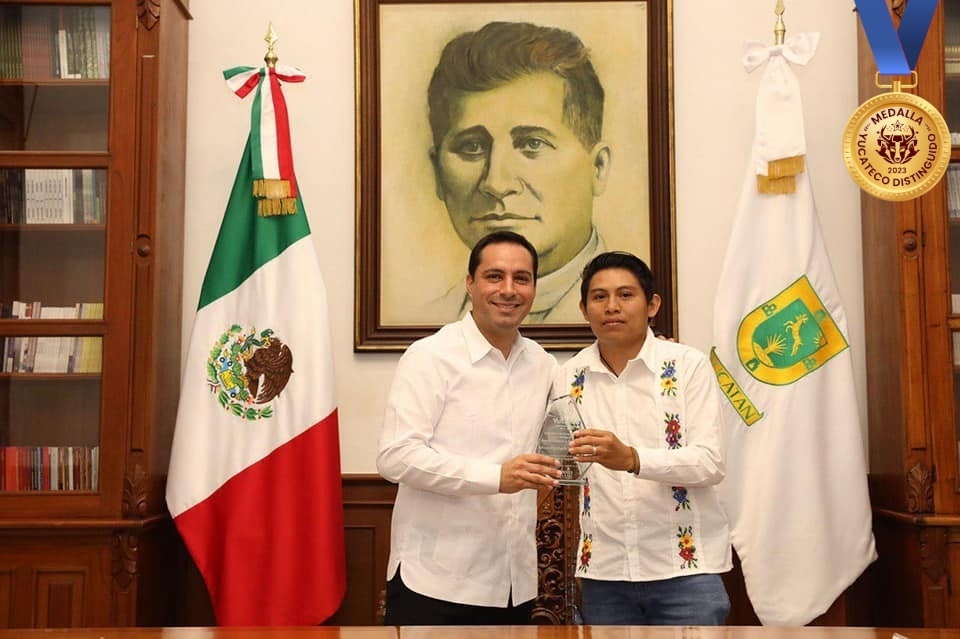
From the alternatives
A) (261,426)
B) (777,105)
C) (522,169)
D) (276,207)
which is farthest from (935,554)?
(276,207)

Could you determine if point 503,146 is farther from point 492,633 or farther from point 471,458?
point 492,633

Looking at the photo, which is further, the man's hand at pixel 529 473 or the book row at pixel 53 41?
the book row at pixel 53 41

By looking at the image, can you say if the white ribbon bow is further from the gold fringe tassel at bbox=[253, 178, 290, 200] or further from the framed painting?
the gold fringe tassel at bbox=[253, 178, 290, 200]

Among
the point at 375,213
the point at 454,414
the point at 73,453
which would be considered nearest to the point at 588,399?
the point at 454,414

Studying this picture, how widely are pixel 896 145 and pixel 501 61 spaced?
1.73 metres

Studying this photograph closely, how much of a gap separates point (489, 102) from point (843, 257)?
4.72 ft

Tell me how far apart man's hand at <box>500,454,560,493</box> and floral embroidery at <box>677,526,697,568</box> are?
1.16 ft

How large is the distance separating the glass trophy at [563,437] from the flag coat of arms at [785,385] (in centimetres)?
119

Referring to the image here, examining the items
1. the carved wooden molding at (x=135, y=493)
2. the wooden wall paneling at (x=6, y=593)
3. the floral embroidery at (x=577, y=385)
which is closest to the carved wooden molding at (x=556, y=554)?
the floral embroidery at (x=577, y=385)

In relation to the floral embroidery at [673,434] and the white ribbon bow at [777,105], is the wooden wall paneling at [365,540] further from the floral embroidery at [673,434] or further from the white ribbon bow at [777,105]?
the white ribbon bow at [777,105]

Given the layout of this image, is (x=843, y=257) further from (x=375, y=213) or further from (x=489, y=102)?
(x=375, y=213)

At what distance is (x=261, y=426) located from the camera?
135 inches

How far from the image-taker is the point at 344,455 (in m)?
3.71

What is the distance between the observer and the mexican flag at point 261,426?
3.32 metres
